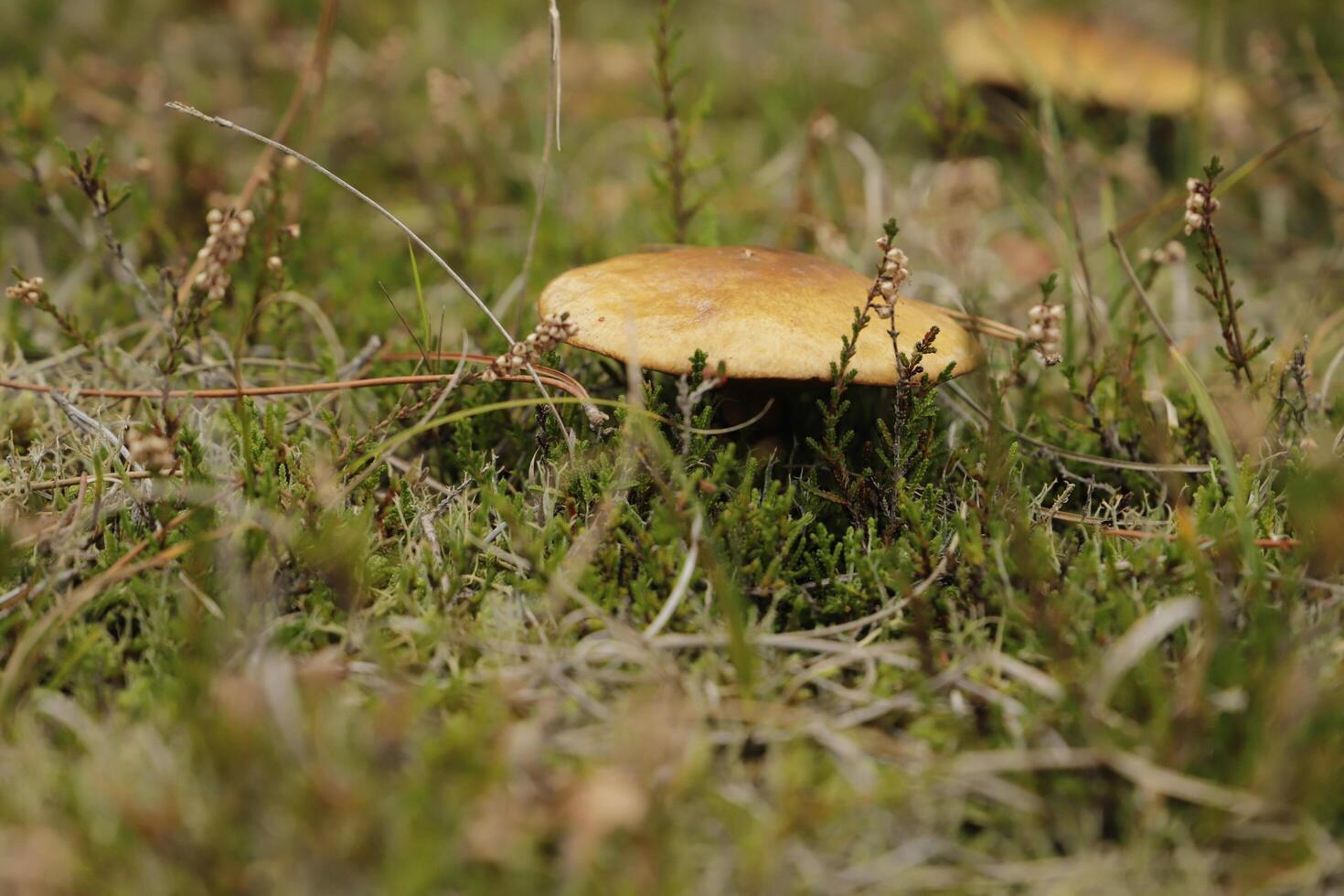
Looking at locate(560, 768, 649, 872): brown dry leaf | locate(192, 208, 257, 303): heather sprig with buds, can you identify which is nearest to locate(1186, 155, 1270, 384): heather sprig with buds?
locate(560, 768, 649, 872): brown dry leaf

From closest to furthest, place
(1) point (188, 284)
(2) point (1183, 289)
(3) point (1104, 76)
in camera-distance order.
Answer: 1. (1) point (188, 284)
2. (2) point (1183, 289)
3. (3) point (1104, 76)

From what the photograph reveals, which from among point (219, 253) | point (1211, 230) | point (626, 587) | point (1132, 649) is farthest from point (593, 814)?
point (1211, 230)

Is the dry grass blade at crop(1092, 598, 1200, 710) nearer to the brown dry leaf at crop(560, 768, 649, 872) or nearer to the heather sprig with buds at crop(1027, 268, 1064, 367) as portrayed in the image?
the heather sprig with buds at crop(1027, 268, 1064, 367)

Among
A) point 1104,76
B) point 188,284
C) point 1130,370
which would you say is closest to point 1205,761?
point 1130,370

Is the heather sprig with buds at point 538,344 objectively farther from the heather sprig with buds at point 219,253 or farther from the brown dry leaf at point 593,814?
the brown dry leaf at point 593,814

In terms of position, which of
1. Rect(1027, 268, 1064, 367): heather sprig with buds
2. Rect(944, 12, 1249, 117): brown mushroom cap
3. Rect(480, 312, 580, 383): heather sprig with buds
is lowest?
Rect(480, 312, 580, 383): heather sprig with buds

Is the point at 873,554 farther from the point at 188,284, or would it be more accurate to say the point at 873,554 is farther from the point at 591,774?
the point at 188,284
